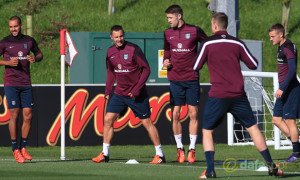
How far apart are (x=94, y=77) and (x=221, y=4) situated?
618cm

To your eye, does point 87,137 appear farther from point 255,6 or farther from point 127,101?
point 255,6

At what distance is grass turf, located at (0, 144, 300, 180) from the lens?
394 inches

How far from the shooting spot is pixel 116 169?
10.9 meters

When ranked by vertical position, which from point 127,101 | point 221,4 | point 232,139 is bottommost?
point 232,139

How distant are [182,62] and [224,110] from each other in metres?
2.99

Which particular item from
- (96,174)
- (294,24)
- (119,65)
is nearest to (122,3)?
(294,24)

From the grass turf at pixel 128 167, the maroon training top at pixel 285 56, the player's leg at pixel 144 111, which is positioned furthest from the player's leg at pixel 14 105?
the maroon training top at pixel 285 56

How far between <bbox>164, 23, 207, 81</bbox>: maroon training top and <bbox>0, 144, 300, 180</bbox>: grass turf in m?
1.34

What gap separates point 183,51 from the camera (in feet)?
40.8

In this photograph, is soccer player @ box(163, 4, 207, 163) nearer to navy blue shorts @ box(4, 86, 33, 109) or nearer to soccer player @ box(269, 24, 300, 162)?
soccer player @ box(269, 24, 300, 162)

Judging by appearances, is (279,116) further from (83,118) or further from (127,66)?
(83,118)

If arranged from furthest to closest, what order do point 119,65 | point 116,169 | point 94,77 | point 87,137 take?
1. point 94,77
2. point 87,137
3. point 119,65
4. point 116,169

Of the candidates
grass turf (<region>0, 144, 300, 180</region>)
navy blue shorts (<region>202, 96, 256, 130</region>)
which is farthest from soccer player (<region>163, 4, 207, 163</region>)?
navy blue shorts (<region>202, 96, 256, 130</region>)

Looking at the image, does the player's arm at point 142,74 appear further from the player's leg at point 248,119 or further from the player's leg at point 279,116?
the player's leg at point 248,119
